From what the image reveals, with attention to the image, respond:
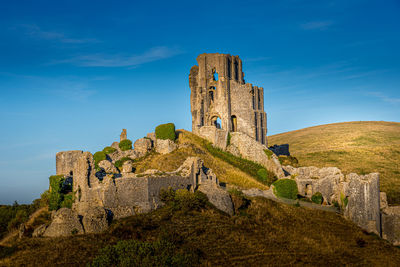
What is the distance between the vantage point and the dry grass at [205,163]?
3631 centimetres

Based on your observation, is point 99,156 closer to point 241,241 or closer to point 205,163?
point 205,163

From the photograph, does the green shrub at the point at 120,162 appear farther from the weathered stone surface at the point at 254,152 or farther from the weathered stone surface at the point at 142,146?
the weathered stone surface at the point at 254,152

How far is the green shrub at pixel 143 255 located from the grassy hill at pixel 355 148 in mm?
28395

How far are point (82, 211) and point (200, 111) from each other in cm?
3227

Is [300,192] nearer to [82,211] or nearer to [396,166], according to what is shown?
[82,211]

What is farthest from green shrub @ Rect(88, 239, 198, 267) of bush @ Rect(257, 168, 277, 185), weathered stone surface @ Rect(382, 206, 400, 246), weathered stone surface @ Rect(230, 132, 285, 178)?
weathered stone surface @ Rect(230, 132, 285, 178)

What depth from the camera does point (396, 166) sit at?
2197 inches

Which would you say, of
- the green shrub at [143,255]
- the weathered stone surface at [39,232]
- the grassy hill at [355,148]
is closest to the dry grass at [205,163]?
the grassy hill at [355,148]

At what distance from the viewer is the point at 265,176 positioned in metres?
41.3

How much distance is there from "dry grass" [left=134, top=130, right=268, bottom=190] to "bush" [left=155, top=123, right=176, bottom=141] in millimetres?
1196

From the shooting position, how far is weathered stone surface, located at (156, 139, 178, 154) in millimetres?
41688

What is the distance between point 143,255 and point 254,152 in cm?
3134

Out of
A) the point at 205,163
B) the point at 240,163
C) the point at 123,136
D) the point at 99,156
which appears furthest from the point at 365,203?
the point at 123,136

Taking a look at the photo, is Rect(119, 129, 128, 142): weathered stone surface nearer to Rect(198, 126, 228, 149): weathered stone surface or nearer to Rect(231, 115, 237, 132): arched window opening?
Rect(198, 126, 228, 149): weathered stone surface
